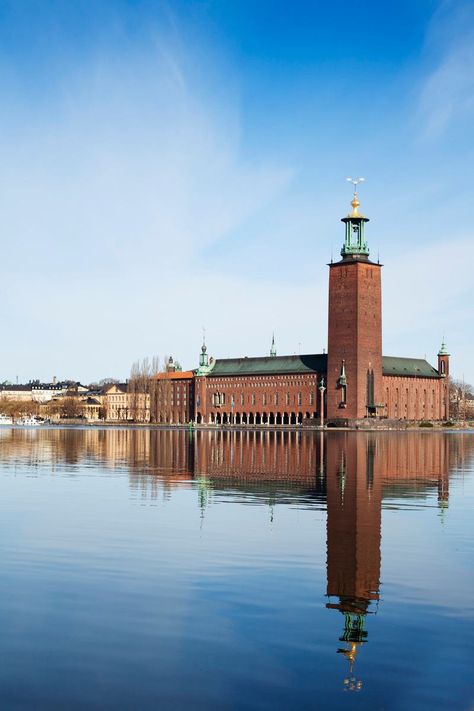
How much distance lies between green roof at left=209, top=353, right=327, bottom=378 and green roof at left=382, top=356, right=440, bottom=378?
9113mm

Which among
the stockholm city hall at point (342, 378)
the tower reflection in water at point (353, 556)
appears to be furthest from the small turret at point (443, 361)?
the tower reflection in water at point (353, 556)

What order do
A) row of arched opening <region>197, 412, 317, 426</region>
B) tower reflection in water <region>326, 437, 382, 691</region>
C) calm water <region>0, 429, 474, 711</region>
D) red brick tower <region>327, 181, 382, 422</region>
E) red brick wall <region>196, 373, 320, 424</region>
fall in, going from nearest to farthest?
calm water <region>0, 429, 474, 711</region>
tower reflection in water <region>326, 437, 382, 691</region>
red brick tower <region>327, 181, 382, 422</region>
red brick wall <region>196, 373, 320, 424</region>
row of arched opening <region>197, 412, 317, 426</region>

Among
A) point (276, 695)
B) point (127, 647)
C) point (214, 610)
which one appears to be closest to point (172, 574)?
point (214, 610)

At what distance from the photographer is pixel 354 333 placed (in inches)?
4660

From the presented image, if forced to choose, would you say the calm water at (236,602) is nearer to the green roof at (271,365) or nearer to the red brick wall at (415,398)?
the red brick wall at (415,398)

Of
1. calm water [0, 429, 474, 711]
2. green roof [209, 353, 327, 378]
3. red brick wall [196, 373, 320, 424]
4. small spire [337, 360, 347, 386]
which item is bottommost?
calm water [0, 429, 474, 711]

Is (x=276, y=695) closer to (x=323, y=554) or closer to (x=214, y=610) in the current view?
(x=214, y=610)

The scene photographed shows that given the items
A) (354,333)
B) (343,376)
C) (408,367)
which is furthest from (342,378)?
(408,367)

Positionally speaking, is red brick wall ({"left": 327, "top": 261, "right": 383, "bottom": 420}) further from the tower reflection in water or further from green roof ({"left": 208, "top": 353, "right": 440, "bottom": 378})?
the tower reflection in water

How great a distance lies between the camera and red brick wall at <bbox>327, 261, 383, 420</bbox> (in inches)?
4648

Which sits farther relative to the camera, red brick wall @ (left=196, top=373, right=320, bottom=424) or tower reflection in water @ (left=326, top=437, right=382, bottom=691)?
red brick wall @ (left=196, top=373, right=320, bottom=424)

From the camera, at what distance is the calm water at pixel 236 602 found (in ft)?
26.2

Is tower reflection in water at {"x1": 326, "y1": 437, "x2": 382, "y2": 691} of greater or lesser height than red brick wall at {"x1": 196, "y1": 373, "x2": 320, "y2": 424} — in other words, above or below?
below

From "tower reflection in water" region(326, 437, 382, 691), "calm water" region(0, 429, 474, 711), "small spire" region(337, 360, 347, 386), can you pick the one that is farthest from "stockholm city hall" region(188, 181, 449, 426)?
"calm water" region(0, 429, 474, 711)
